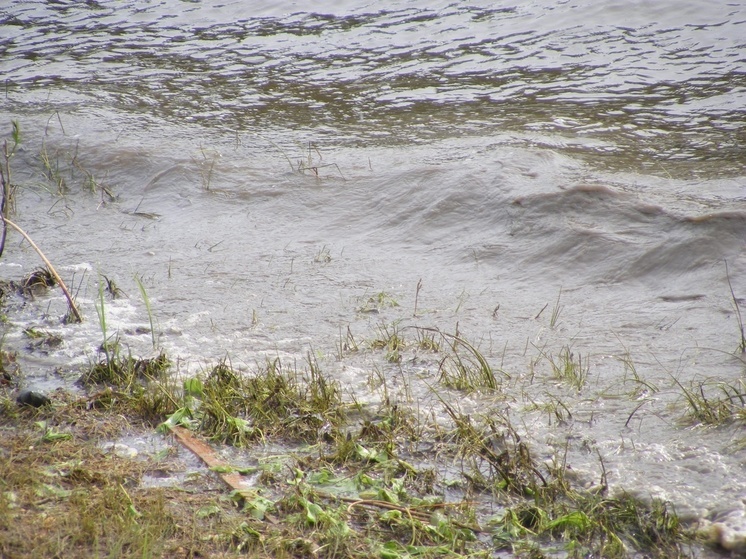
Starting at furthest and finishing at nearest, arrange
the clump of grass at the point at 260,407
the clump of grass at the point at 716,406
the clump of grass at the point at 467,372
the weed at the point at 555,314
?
the weed at the point at 555,314
the clump of grass at the point at 467,372
the clump of grass at the point at 260,407
the clump of grass at the point at 716,406

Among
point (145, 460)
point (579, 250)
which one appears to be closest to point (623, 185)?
point (579, 250)

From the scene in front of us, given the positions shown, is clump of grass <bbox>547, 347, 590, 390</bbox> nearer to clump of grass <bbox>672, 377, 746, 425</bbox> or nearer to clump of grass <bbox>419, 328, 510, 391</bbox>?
clump of grass <bbox>419, 328, 510, 391</bbox>

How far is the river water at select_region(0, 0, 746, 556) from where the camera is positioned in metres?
3.53

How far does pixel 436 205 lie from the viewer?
535cm

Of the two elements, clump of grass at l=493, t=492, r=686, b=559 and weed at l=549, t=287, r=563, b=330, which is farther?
weed at l=549, t=287, r=563, b=330

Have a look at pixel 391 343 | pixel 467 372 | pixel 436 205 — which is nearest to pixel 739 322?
pixel 467 372

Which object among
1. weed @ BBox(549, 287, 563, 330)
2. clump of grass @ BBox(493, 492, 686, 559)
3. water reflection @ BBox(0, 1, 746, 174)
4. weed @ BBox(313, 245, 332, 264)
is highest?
water reflection @ BBox(0, 1, 746, 174)

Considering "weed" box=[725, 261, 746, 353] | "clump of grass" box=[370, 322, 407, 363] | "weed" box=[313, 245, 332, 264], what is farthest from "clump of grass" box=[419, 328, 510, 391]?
"weed" box=[313, 245, 332, 264]

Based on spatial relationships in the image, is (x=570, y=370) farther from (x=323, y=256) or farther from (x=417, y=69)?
(x=417, y=69)

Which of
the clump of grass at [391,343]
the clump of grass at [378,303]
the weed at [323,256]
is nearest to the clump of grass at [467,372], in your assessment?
the clump of grass at [391,343]

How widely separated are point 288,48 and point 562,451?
733 cm

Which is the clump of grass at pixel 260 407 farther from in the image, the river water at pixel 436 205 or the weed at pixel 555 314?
the weed at pixel 555 314

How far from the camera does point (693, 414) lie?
3.02 m

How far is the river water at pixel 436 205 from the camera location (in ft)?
11.6
